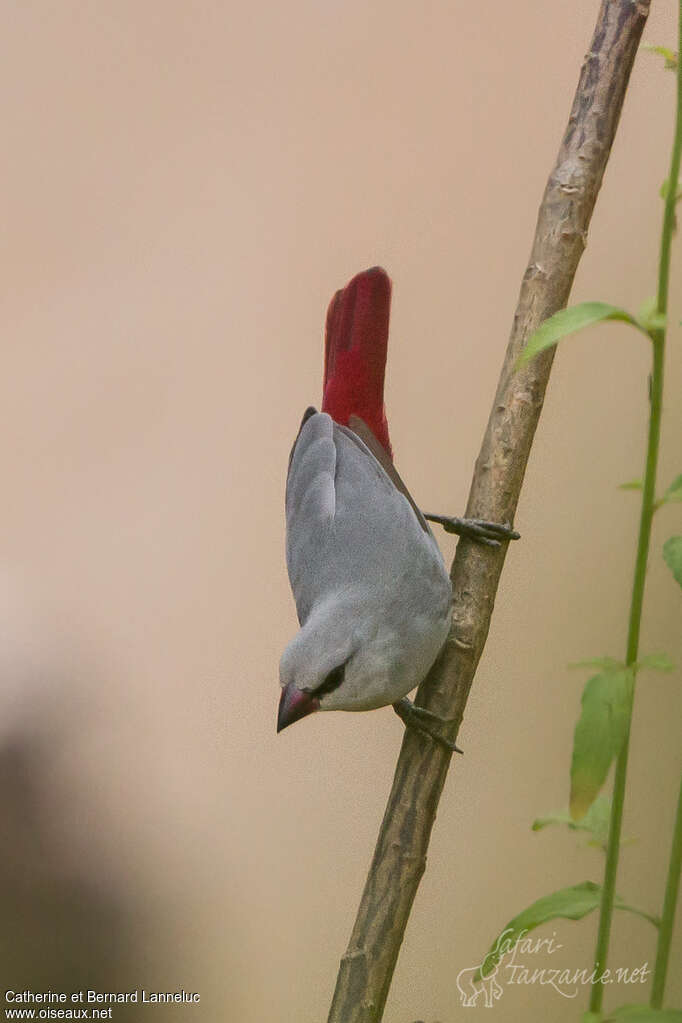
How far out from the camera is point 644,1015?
0.62 m

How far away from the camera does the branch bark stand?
2.65 feet

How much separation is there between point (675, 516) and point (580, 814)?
615mm

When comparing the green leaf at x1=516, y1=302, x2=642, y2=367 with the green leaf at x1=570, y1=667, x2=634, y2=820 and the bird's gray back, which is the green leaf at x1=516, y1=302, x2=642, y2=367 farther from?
the bird's gray back

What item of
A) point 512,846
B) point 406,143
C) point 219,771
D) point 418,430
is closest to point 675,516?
point 418,430

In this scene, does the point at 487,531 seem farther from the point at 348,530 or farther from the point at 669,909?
the point at 669,909

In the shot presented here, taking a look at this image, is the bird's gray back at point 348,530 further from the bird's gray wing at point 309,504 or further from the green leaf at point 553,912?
the green leaf at point 553,912

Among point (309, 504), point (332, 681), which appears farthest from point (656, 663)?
point (309, 504)

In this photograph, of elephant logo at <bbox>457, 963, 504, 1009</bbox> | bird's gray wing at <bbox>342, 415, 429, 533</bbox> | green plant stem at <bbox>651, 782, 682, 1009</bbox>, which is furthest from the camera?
elephant logo at <bbox>457, 963, 504, 1009</bbox>

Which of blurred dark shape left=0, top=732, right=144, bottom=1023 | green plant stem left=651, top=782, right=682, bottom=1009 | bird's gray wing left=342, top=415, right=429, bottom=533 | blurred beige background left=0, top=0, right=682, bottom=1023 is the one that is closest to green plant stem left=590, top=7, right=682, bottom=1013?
green plant stem left=651, top=782, right=682, bottom=1009

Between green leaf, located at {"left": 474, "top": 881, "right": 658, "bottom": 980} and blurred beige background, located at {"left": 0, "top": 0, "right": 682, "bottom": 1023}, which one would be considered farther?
blurred beige background, located at {"left": 0, "top": 0, "right": 682, "bottom": 1023}

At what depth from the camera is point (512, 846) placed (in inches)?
47.3

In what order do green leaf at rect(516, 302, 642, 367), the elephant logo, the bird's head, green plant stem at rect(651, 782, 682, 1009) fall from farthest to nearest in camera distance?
the elephant logo, the bird's head, green plant stem at rect(651, 782, 682, 1009), green leaf at rect(516, 302, 642, 367)

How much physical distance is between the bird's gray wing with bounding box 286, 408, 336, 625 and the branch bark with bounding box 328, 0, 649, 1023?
132mm

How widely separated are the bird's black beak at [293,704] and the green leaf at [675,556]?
35 centimetres
